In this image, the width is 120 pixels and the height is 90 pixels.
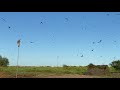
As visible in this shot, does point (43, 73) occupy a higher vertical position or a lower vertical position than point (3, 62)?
lower

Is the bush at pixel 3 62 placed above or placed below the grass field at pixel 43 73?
above

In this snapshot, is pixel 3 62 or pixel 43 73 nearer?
pixel 43 73

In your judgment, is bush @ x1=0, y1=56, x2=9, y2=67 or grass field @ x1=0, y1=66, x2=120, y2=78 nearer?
grass field @ x1=0, y1=66, x2=120, y2=78

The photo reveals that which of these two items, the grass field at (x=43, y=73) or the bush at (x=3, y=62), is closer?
the grass field at (x=43, y=73)

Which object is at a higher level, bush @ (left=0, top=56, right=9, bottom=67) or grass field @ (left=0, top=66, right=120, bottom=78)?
bush @ (left=0, top=56, right=9, bottom=67)
